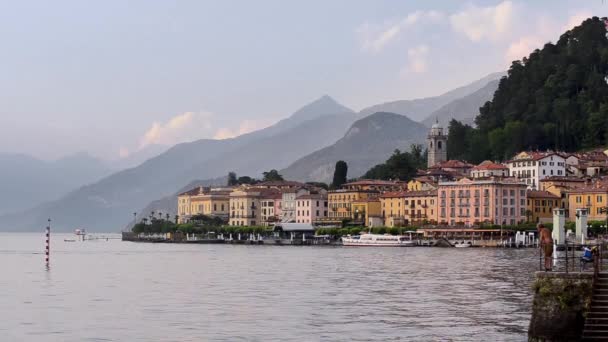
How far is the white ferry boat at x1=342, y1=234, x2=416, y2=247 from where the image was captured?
566 feet

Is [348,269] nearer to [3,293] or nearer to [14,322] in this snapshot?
[3,293]

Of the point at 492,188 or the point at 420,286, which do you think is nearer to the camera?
the point at 420,286

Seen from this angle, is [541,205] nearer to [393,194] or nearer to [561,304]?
[393,194]

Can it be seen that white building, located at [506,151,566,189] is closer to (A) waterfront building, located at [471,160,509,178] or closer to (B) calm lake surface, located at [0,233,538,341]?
(A) waterfront building, located at [471,160,509,178]

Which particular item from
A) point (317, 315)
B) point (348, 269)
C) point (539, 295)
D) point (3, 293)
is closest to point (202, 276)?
point (348, 269)

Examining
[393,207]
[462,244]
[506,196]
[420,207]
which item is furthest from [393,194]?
[462,244]

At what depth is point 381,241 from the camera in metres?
173

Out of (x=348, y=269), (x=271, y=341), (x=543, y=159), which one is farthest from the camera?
(x=543, y=159)

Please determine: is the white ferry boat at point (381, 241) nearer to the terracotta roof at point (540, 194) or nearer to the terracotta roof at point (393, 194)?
the terracotta roof at point (393, 194)

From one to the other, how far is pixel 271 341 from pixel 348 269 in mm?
50065

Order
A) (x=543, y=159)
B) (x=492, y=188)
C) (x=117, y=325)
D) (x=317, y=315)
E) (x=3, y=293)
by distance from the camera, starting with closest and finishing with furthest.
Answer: (x=117, y=325) → (x=317, y=315) → (x=3, y=293) → (x=492, y=188) → (x=543, y=159)

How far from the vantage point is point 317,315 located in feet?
151

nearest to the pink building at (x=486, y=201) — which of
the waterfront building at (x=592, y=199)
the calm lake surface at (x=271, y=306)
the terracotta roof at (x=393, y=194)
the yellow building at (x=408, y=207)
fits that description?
the yellow building at (x=408, y=207)

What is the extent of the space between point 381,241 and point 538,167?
106 feet
